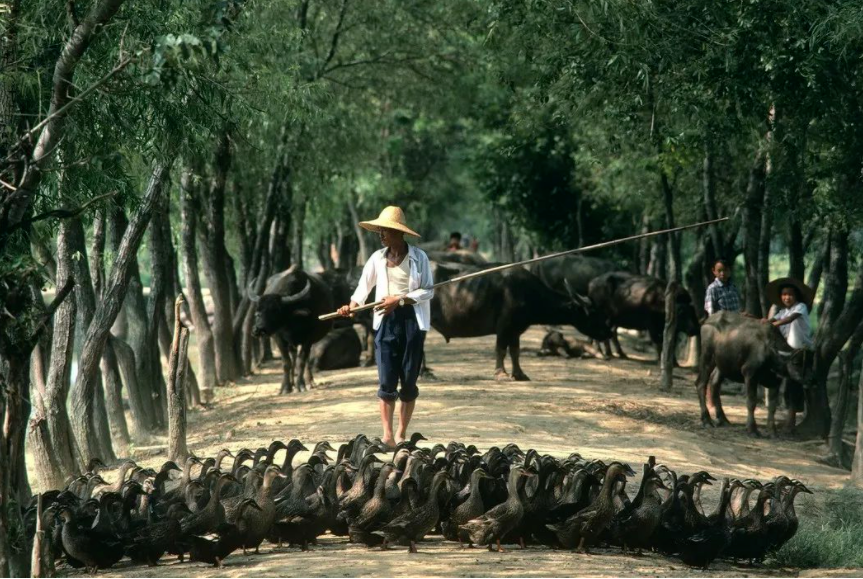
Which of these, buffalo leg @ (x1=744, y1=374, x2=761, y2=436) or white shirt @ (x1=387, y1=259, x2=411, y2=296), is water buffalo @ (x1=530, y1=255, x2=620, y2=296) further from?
white shirt @ (x1=387, y1=259, x2=411, y2=296)

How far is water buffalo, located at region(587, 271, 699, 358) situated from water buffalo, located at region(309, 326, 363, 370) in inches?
190

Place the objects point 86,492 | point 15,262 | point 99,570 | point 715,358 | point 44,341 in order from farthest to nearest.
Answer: point 715,358 < point 44,341 < point 86,492 < point 99,570 < point 15,262

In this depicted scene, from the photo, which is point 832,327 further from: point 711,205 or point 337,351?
point 337,351

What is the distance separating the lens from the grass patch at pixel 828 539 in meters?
10.4

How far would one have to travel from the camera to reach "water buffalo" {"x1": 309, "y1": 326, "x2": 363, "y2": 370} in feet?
78.7

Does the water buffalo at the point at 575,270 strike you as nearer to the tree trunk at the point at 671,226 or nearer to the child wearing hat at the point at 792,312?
the tree trunk at the point at 671,226

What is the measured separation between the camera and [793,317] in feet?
57.2

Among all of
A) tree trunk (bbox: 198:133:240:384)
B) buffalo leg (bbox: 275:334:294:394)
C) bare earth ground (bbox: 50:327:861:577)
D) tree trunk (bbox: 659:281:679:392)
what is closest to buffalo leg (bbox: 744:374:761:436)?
bare earth ground (bbox: 50:327:861:577)

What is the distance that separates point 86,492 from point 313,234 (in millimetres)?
33776

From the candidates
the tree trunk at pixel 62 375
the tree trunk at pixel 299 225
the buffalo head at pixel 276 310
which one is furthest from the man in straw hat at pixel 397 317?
the tree trunk at pixel 299 225

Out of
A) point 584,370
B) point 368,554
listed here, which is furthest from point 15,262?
point 584,370

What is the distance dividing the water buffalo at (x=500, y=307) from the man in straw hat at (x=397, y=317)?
8746 millimetres

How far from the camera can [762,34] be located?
13.6 metres

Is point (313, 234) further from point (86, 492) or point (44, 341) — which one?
point (86, 492)
